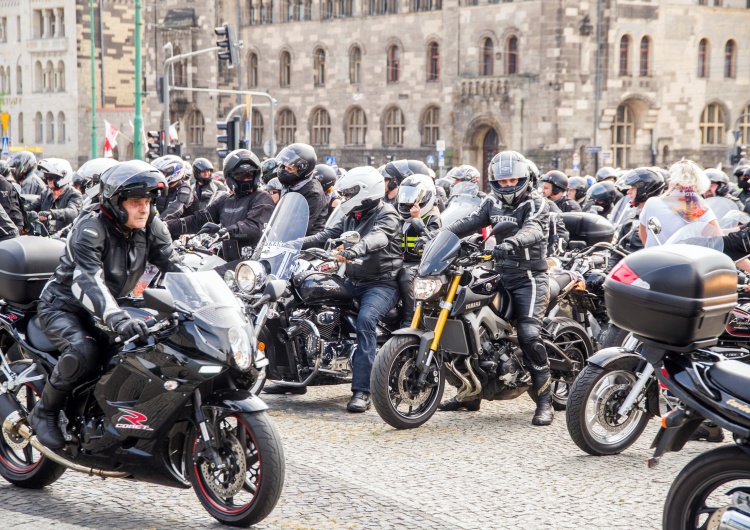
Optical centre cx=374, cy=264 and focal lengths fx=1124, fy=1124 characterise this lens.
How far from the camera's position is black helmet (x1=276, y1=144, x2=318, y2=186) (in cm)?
1039

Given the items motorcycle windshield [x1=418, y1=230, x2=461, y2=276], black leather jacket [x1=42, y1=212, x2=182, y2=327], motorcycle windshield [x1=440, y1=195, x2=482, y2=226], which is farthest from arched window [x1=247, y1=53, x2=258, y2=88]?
black leather jacket [x1=42, y1=212, x2=182, y2=327]

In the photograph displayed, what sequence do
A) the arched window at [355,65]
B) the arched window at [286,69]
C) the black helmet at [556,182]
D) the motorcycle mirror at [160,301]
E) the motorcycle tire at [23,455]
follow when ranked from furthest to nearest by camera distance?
the arched window at [286,69] < the arched window at [355,65] < the black helmet at [556,182] < the motorcycle tire at [23,455] < the motorcycle mirror at [160,301]

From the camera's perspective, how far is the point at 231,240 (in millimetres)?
10039

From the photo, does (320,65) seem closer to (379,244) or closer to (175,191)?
(175,191)

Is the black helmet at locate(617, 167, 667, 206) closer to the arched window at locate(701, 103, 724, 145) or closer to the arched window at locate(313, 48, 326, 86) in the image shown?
the arched window at locate(701, 103, 724, 145)

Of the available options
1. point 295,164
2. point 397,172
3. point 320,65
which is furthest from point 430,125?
point 295,164

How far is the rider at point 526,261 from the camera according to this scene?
8.19m

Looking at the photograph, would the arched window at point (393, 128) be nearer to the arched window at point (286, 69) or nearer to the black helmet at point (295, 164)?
the arched window at point (286, 69)

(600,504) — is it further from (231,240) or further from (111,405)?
(231,240)

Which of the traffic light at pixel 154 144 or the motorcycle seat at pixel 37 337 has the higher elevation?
the traffic light at pixel 154 144

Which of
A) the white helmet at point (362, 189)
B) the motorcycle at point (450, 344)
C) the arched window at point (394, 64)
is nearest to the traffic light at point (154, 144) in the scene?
the white helmet at point (362, 189)

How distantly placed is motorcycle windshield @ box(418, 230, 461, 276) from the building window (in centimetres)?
4816

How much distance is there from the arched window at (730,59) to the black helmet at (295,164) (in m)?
48.3

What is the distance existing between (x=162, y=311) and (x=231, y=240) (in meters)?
4.84
